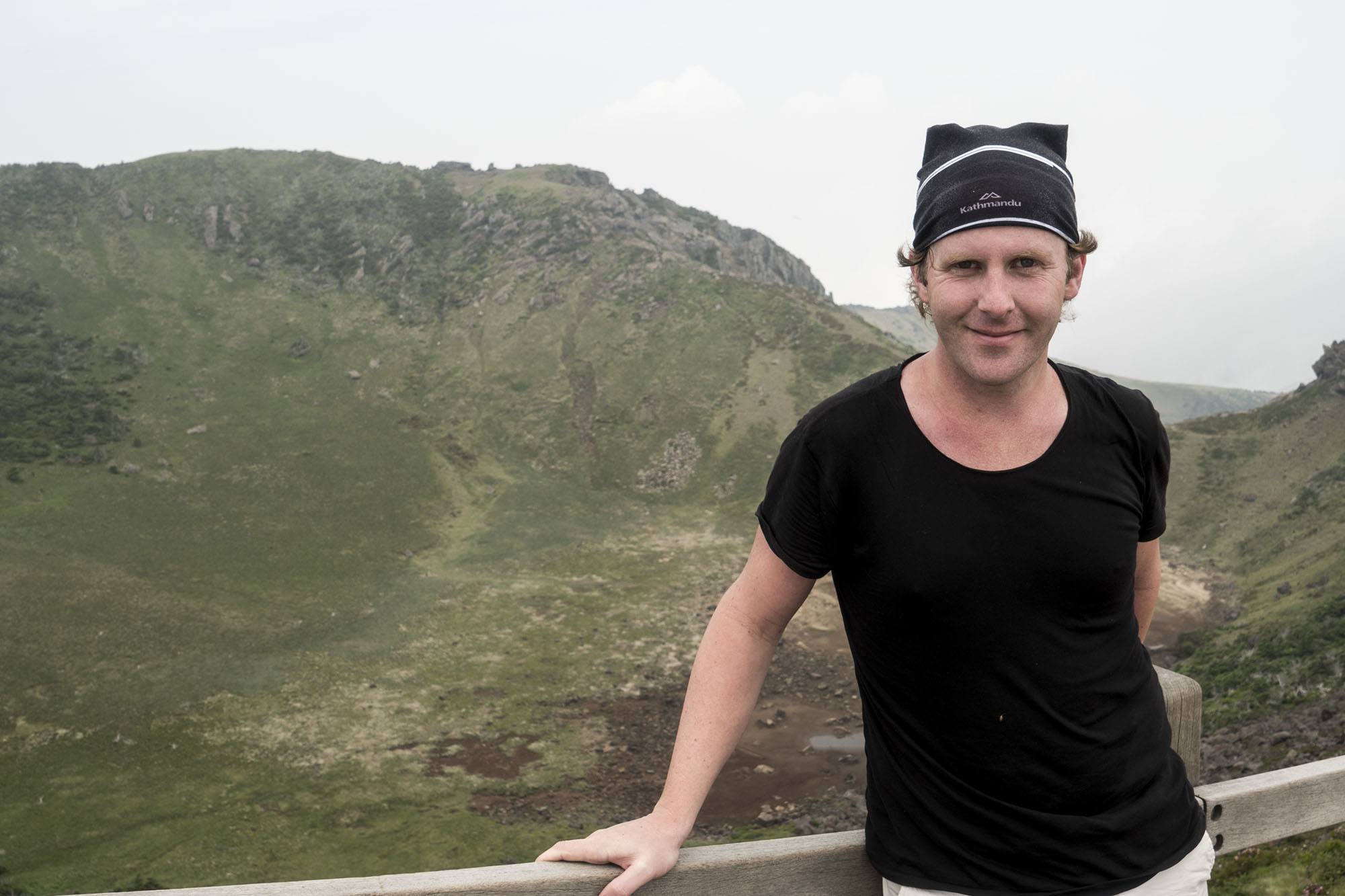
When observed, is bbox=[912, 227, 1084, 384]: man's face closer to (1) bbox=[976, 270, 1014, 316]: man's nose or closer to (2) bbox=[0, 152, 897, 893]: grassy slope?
(1) bbox=[976, 270, 1014, 316]: man's nose

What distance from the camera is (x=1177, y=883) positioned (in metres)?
2.51

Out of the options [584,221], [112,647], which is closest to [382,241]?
[584,221]

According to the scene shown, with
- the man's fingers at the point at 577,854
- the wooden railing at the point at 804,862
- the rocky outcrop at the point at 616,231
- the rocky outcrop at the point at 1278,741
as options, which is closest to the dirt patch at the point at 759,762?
the rocky outcrop at the point at 1278,741

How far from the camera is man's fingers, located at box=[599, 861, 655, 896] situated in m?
2.23

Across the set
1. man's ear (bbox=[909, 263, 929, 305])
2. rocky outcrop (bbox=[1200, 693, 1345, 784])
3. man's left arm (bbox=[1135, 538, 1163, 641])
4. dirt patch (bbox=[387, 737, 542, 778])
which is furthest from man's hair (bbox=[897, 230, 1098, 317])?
dirt patch (bbox=[387, 737, 542, 778])

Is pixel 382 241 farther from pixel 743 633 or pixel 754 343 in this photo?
pixel 743 633

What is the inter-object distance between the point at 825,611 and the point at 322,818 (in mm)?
20233

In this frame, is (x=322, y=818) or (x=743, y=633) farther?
(x=322, y=818)

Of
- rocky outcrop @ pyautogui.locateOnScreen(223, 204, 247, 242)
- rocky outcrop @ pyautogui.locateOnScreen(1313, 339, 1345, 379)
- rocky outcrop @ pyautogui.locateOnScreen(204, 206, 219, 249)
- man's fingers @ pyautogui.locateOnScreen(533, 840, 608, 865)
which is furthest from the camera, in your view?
rocky outcrop @ pyautogui.locateOnScreen(223, 204, 247, 242)

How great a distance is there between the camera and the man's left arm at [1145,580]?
2.98 meters

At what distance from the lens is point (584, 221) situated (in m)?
91.4

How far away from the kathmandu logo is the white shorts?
1.86m

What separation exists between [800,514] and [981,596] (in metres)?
0.52

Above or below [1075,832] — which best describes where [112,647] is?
below
